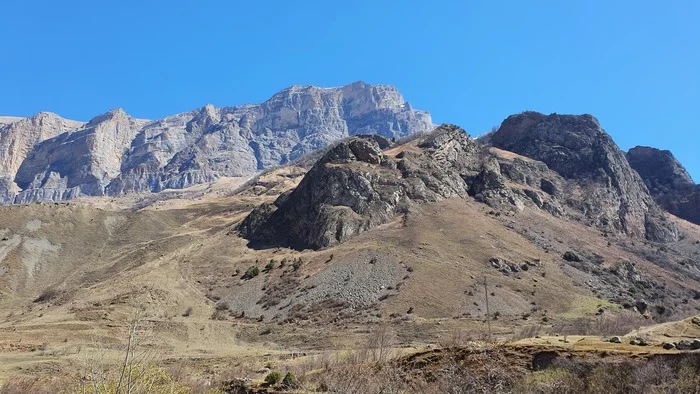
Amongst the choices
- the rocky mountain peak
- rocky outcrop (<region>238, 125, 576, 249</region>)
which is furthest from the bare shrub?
the rocky mountain peak

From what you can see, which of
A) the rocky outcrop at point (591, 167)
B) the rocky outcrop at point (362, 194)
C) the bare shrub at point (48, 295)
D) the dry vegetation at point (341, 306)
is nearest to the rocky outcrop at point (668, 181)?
the rocky outcrop at point (591, 167)

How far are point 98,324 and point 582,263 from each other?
6851 cm

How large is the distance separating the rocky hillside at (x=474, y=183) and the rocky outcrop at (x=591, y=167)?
263 mm

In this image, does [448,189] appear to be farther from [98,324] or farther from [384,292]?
[98,324]

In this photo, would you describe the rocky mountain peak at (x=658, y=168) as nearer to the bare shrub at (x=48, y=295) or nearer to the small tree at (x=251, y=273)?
the small tree at (x=251, y=273)

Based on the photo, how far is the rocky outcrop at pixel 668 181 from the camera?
159750 millimetres

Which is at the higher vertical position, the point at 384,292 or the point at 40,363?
the point at 384,292

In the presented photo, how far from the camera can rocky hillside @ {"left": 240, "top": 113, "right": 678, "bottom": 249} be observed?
96375 millimetres

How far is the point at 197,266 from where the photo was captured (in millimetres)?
86625

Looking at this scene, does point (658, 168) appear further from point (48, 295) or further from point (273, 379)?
point (273, 379)

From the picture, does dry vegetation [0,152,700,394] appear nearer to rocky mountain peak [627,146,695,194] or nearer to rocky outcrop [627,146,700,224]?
rocky outcrop [627,146,700,224]

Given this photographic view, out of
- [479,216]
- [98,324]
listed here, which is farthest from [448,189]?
[98,324]

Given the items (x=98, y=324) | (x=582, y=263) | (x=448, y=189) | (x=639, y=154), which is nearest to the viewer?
(x=98, y=324)

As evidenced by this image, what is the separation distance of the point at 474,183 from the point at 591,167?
44995mm
